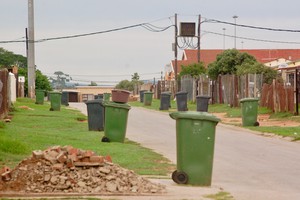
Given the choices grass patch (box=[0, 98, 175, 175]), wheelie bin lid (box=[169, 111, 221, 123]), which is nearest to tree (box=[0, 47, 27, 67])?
grass patch (box=[0, 98, 175, 175])

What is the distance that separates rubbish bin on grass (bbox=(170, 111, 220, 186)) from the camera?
1343 centimetres

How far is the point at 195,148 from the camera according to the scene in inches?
528

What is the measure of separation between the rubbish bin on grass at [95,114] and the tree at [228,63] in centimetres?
3194

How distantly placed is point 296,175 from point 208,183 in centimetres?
314

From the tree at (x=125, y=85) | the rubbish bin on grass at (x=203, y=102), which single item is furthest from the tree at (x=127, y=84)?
the rubbish bin on grass at (x=203, y=102)

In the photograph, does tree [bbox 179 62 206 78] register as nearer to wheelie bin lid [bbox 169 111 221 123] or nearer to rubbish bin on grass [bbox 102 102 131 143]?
rubbish bin on grass [bbox 102 102 131 143]

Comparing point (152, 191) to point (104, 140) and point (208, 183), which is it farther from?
point (104, 140)

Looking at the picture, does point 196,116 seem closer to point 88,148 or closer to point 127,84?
point 88,148

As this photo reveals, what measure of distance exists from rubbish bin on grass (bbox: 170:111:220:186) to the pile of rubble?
0.90m

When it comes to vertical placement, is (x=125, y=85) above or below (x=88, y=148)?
above

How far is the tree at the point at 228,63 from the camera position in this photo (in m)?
60.0

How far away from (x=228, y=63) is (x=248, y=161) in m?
42.4

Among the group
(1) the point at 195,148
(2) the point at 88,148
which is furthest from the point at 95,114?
(1) the point at 195,148

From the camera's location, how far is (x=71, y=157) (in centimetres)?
1248
